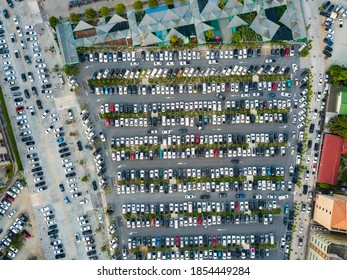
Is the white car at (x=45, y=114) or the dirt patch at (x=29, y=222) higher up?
the white car at (x=45, y=114)

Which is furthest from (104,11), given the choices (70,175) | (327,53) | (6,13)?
(327,53)

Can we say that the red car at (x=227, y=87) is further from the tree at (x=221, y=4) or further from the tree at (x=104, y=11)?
the tree at (x=104, y=11)

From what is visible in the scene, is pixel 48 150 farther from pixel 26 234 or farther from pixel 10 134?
pixel 26 234

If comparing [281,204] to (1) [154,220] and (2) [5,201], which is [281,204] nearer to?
(1) [154,220]

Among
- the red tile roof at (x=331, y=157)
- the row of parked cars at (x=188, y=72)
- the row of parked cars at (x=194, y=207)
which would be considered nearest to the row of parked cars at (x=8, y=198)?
the row of parked cars at (x=194, y=207)

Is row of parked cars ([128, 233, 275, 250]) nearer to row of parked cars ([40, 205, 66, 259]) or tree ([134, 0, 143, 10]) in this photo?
row of parked cars ([40, 205, 66, 259])

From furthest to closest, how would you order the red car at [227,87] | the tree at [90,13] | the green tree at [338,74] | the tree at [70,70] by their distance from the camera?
the red car at [227,87] < the tree at [70,70] < the green tree at [338,74] < the tree at [90,13]

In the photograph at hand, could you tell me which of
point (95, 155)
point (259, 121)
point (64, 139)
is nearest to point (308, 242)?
point (259, 121)
